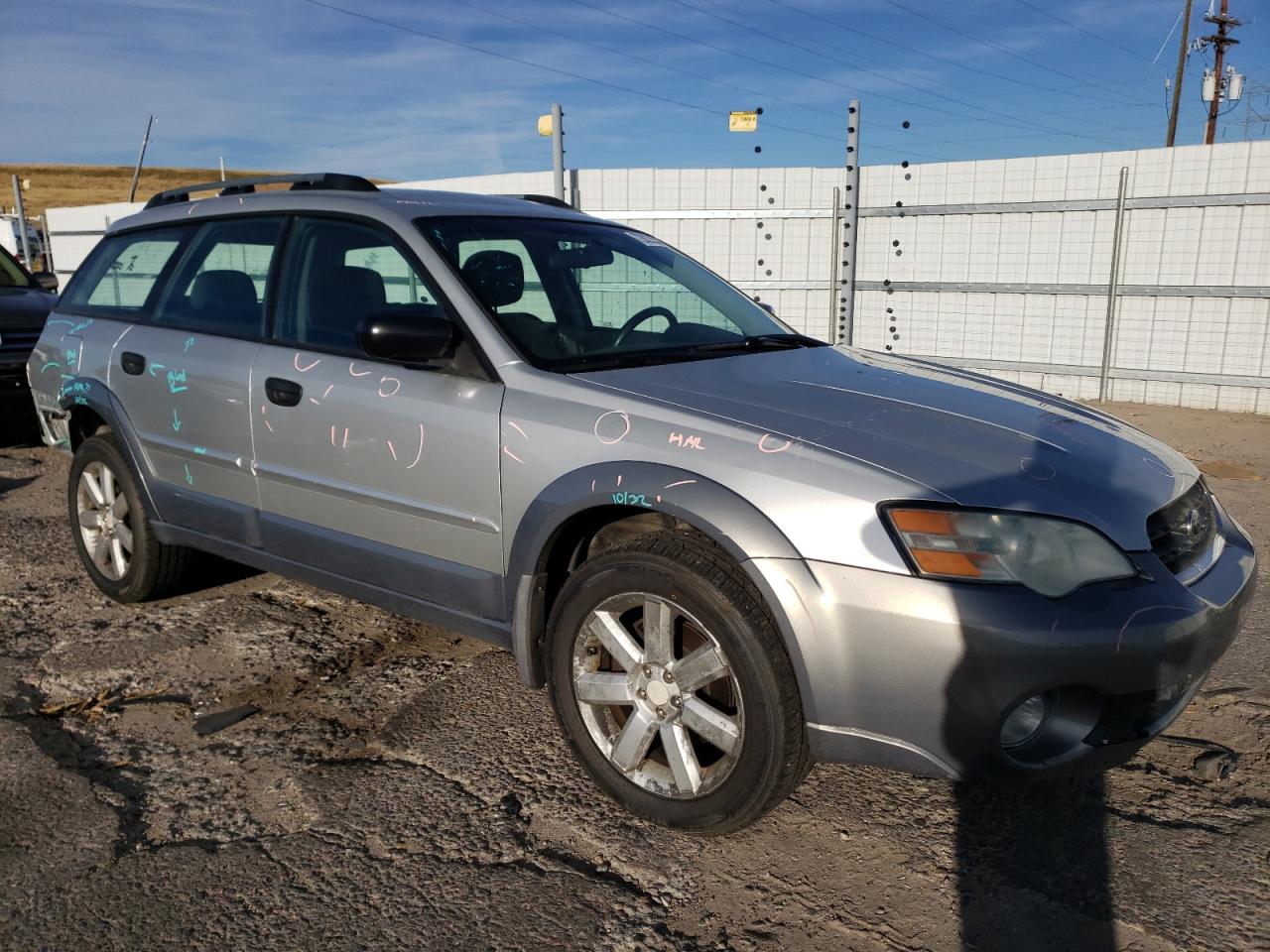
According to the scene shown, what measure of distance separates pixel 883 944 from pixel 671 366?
5.39 feet

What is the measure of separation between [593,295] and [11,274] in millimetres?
7427

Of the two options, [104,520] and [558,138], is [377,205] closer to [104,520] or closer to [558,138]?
[104,520]

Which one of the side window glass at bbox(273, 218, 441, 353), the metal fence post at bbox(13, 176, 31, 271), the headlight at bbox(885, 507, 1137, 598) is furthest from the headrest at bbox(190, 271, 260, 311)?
the metal fence post at bbox(13, 176, 31, 271)

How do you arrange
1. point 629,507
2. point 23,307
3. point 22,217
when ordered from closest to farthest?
point 629,507 → point 23,307 → point 22,217

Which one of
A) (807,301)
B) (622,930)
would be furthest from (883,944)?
(807,301)

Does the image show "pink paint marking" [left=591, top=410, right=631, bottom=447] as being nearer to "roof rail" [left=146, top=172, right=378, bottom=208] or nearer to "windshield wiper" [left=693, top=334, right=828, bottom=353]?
"windshield wiper" [left=693, top=334, right=828, bottom=353]

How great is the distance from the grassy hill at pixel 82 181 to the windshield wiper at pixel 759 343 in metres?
49.4

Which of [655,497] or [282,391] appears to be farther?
[282,391]

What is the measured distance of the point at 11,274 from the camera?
8.81 meters

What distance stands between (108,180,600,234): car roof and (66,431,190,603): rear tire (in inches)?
42.2

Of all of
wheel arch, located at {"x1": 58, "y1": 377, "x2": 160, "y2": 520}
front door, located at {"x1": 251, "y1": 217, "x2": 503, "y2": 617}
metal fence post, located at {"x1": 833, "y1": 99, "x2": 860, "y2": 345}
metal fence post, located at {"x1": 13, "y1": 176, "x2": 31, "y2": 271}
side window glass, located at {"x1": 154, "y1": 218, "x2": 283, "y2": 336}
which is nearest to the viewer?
front door, located at {"x1": 251, "y1": 217, "x2": 503, "y2": 617}

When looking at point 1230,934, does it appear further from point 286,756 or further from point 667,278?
point 667,278

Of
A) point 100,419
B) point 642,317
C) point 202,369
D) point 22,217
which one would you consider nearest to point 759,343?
point 642,317

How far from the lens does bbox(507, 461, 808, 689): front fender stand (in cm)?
234
